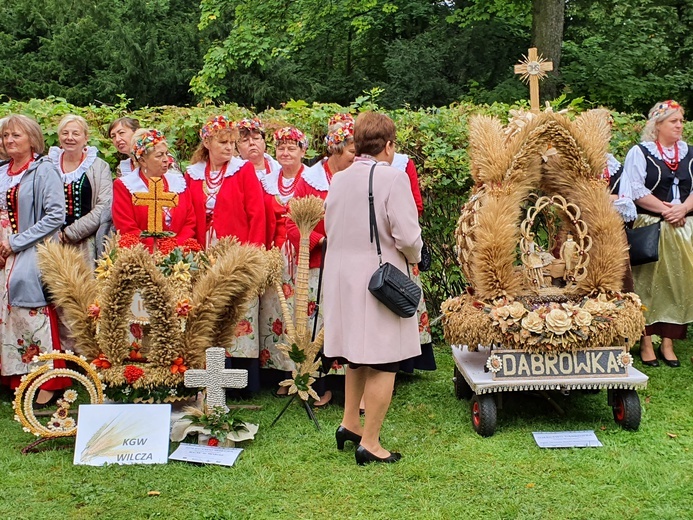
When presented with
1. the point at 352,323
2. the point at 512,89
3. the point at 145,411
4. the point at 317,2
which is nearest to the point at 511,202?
the point at 352,323

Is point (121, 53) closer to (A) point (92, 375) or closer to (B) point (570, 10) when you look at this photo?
(B) point (570, 10)

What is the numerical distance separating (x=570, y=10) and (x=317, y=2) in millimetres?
5651

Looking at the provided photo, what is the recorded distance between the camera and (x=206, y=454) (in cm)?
427

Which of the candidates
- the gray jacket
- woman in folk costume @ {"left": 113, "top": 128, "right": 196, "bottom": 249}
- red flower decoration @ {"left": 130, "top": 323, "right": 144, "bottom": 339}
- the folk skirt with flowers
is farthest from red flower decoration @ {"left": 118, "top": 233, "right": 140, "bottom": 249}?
the folk skirt with flowers

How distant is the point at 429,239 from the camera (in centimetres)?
694

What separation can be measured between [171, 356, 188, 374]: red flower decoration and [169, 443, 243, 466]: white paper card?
0.42 meters

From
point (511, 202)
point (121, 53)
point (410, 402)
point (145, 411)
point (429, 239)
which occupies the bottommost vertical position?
point (410, 402)

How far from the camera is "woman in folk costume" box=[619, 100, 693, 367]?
19.6 ft

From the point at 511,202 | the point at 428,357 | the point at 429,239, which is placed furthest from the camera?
the point at 429,239

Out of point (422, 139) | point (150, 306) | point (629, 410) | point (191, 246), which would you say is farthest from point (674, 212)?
point (150, 306)

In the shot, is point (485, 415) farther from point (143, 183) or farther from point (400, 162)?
point (143, 183)

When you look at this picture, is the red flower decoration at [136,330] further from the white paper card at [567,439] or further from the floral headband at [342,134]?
the white paper card at [567,439]

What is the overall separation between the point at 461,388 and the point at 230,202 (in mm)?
2060

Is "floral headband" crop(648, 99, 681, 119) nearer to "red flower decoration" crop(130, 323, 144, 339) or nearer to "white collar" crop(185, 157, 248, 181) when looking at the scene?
"white collar" crop(185, 157, 248, 181)
